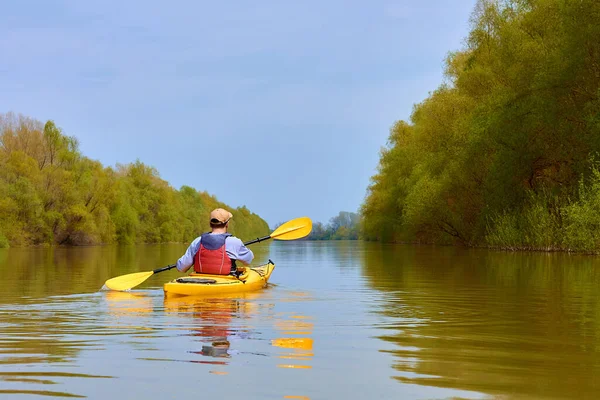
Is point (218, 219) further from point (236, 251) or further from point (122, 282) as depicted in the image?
point (122, 282)

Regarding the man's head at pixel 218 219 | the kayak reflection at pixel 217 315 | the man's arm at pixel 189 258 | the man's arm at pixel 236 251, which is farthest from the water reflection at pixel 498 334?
the man's arm at pixel 189 258

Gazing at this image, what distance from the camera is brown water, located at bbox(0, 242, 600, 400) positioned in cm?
445

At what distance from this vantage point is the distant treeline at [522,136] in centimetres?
2509

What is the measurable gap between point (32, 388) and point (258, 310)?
15.7 ft

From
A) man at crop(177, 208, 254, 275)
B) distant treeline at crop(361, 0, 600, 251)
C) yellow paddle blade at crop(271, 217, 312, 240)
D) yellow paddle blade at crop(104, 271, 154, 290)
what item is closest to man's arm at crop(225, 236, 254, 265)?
man at crop(177, 208, 254, 275)

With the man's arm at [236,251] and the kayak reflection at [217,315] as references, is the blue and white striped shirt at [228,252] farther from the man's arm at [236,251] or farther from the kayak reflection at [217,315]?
the kayak reflection at [217,315]

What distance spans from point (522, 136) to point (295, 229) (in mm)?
15574

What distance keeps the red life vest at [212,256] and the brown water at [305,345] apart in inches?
24.0

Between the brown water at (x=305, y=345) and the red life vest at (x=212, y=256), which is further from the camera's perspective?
the red life vest at (x=212, y=256)

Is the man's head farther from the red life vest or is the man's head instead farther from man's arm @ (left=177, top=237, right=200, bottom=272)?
man's arm @ (left=177, top=237, right=200, bottom=272)

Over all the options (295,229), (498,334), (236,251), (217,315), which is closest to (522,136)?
(295,229)

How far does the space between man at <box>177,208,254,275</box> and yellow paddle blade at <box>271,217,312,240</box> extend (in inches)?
155

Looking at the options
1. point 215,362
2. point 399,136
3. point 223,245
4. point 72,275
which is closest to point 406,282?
point 223,245

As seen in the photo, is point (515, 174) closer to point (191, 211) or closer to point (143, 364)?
point (143, 364)
